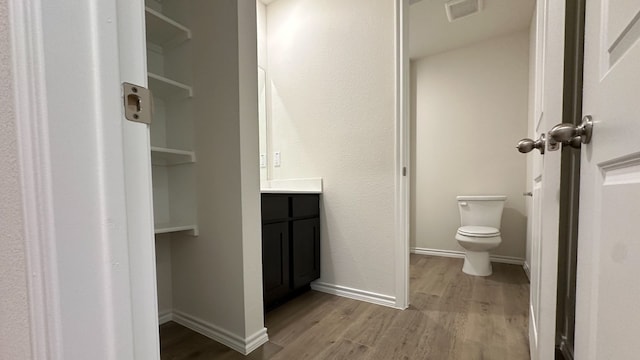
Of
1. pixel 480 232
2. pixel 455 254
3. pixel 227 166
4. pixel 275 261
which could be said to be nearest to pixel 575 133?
pixel 227 166

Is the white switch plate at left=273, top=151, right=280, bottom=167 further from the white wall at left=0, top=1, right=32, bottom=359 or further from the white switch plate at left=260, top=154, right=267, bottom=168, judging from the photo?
the white wall at left=0, top=1, right=32, bottom=359

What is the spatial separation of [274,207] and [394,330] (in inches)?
40.4

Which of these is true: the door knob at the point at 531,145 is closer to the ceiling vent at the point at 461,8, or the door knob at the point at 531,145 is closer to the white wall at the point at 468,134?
the ceiling vent at the point at 461,8

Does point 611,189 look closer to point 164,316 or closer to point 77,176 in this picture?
point 77,176

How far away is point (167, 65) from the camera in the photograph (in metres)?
1.77

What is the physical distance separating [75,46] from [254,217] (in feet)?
3.83

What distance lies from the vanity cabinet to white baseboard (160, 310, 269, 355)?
0.32 metres

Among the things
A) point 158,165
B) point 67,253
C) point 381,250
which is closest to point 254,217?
point 158,165

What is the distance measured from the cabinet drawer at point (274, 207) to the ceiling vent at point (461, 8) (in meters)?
2.16

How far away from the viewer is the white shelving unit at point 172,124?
1.62 m

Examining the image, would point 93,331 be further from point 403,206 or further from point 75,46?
point 403,206

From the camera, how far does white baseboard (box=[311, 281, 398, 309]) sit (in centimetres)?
193

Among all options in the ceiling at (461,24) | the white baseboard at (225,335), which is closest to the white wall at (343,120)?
the ceiling at (461,24)

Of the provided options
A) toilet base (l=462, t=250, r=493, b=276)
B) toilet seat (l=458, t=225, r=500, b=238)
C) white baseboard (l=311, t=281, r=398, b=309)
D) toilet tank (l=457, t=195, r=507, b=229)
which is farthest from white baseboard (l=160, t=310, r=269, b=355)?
toilet tank (l=457, t=195, r=507, b=229)
